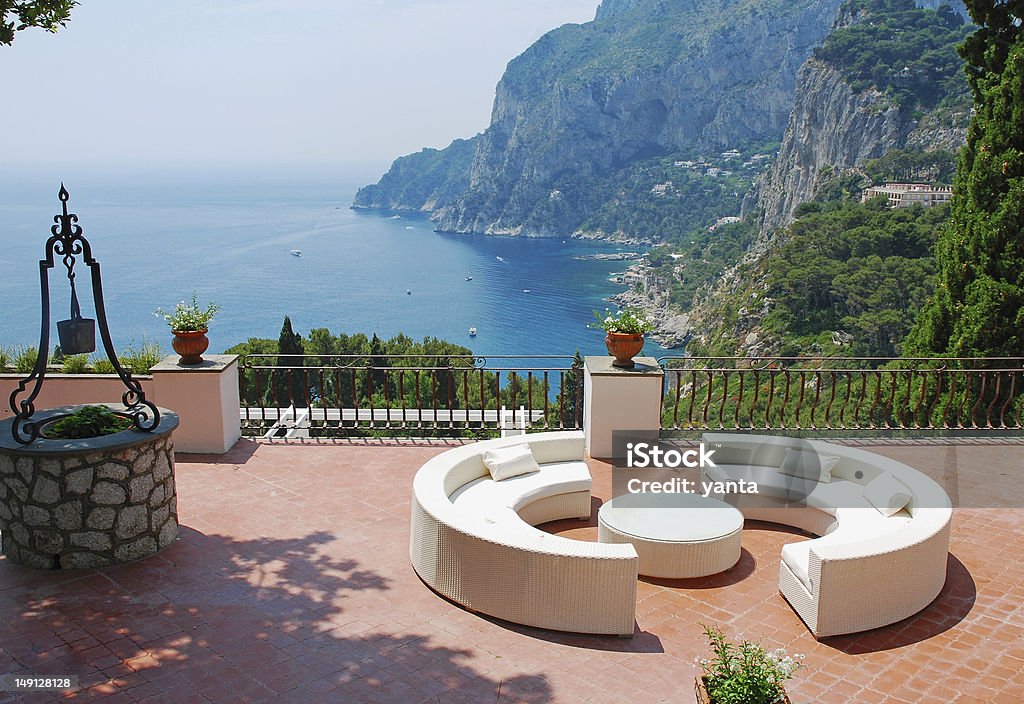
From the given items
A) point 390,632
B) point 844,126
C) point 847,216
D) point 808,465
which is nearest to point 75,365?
point 390,632

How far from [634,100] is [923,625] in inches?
6320

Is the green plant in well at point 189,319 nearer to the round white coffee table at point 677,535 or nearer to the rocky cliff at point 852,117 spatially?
the round white coffee table at point 677,535

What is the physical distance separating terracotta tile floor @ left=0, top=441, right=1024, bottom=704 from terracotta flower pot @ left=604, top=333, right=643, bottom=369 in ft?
6.29

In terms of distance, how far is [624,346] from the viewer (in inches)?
286

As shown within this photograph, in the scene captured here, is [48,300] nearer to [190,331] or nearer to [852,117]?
[190,331]

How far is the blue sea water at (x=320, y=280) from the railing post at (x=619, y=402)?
5635 cm

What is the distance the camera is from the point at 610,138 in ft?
522

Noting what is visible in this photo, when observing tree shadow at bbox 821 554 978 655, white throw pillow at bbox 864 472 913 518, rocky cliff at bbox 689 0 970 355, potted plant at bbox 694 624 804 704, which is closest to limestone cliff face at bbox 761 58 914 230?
rocky cliff at bbox 689 0 970 355

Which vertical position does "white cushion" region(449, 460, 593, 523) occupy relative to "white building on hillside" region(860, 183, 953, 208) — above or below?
below

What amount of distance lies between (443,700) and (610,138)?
163m

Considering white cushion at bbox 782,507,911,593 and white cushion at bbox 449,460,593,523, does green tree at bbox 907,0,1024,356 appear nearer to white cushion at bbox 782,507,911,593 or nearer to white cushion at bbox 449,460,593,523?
white cushion at bbox 782,507,911,593

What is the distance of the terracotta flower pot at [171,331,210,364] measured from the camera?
283 inches

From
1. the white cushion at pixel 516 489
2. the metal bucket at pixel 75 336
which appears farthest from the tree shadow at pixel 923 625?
the metal bucket at pixel 75 336

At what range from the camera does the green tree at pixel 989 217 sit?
31.4ft
